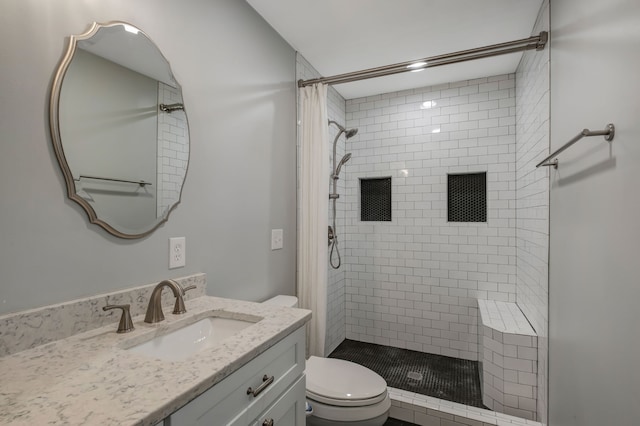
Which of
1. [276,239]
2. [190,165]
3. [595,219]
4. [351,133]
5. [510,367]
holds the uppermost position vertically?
[351,133]

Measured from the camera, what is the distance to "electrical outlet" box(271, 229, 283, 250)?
6.86 ft

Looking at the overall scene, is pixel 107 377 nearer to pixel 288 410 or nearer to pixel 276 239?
pixel 288 410

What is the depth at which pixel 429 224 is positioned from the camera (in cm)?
296

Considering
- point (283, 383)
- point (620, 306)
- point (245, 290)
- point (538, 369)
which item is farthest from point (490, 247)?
point (283, 383)

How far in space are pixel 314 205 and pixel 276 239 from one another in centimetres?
38

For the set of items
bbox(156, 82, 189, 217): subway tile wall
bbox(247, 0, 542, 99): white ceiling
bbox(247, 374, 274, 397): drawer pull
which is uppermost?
bbox(247, 0, 542, 99): white ceiling

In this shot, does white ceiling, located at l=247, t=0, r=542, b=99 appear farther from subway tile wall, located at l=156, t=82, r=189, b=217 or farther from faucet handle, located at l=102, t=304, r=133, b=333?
faucet handle, located at l=102, t=304, r=133, b=333

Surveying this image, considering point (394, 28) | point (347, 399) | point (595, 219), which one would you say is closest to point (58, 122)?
point (347, 399)

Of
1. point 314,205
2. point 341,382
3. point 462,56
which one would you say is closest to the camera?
point 341,382

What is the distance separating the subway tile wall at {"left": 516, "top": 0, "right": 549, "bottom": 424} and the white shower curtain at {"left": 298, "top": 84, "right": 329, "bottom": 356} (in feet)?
4.39

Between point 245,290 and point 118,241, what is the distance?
0.82 meters

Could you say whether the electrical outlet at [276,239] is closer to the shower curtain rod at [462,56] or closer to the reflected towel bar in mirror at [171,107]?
the reflected towel bar in mirror at [171,107]

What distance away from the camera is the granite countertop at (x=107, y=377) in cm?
61

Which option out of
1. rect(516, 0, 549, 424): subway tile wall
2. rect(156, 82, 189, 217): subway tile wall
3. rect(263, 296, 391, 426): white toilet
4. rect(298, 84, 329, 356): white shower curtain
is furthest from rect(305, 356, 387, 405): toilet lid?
rect(156, 82, 189, 217): subway tile wall
